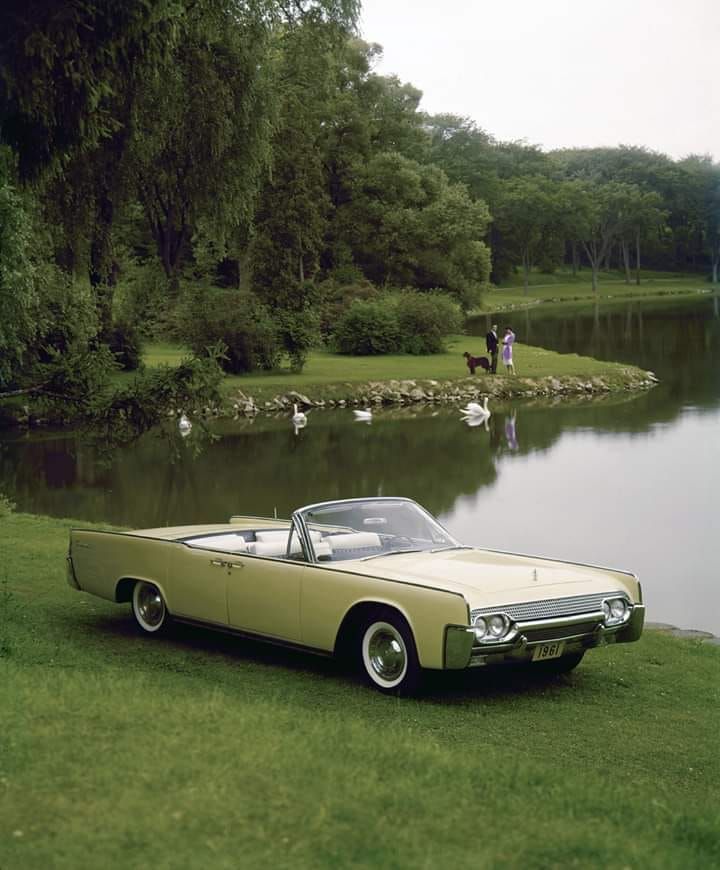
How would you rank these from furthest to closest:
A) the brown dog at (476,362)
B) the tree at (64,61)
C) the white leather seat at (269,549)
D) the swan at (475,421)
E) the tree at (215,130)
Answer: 1. the brown dog at (476,362)
2. the swan at (475,421)
3. the tree at (215,130)
4. the tree at (64,61)
5. the white leather seat at (269,549)

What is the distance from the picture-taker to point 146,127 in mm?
23656

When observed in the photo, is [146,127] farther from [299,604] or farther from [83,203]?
[299,604]

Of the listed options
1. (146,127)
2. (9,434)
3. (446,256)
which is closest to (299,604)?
(146,127)

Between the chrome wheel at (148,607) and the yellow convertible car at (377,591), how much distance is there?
12 mm

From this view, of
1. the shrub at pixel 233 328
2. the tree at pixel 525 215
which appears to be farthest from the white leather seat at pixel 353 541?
the tree at pixel 525 215

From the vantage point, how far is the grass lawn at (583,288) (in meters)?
121

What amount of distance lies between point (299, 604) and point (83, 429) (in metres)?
7.41

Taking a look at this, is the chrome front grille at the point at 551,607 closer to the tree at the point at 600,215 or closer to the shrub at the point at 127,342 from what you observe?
the shrub at the point at 127,342

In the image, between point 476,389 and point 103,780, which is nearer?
point 103,780

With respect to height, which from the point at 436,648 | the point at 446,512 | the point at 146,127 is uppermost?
the point at 146,127

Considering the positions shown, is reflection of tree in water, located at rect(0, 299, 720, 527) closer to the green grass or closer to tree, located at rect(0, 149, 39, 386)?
tree, located at rect(0, 149, 39, 386)

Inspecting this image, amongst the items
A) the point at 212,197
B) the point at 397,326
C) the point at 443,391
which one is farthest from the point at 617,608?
the point at 397,326

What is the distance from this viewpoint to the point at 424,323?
183 ft

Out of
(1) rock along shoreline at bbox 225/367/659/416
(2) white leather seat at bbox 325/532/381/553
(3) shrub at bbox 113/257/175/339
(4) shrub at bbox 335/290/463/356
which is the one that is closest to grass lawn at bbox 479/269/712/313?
(4) shrub at bbox 335/290/463/356
